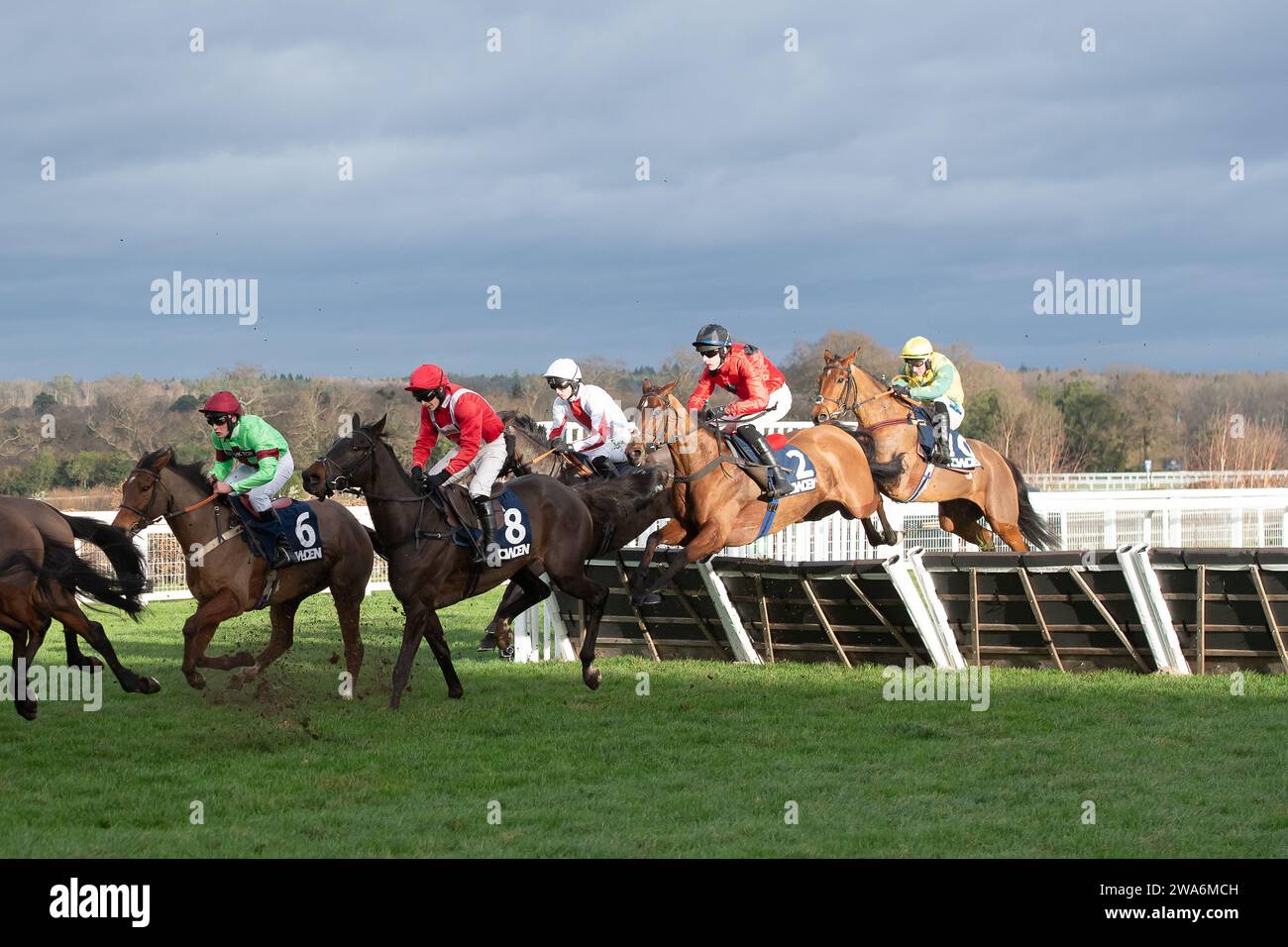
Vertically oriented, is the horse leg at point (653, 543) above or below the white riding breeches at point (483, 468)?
below

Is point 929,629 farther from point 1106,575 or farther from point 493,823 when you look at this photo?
point 493,823

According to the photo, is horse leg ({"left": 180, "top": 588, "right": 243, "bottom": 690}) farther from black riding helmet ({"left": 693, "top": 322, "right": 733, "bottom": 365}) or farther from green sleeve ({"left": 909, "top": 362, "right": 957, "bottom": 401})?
green sleeve ({"left": 909, "top": 362, "right": 957, "bottom": 401})

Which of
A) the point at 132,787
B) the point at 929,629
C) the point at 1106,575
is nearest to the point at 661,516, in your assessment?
the point at 929,629

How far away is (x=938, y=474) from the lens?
10023 millimetres

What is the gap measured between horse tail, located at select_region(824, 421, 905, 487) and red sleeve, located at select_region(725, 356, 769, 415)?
2.70 feet

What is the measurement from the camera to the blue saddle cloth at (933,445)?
9.88 meters

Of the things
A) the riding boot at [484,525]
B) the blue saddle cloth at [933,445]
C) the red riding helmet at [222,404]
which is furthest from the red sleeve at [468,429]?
the blue saddle cloth at [933,445]

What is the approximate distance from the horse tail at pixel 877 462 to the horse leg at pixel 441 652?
3126mm

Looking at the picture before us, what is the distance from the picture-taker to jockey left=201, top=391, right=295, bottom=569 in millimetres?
7426

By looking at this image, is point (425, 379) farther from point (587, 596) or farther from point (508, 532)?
point (587, 596)

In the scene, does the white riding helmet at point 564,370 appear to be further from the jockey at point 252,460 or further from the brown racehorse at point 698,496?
the jockey at point 252,460

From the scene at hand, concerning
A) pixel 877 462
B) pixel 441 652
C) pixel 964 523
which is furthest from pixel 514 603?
pixel 964 523

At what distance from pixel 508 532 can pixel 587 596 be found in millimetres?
762

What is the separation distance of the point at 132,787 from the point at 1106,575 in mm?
5050
